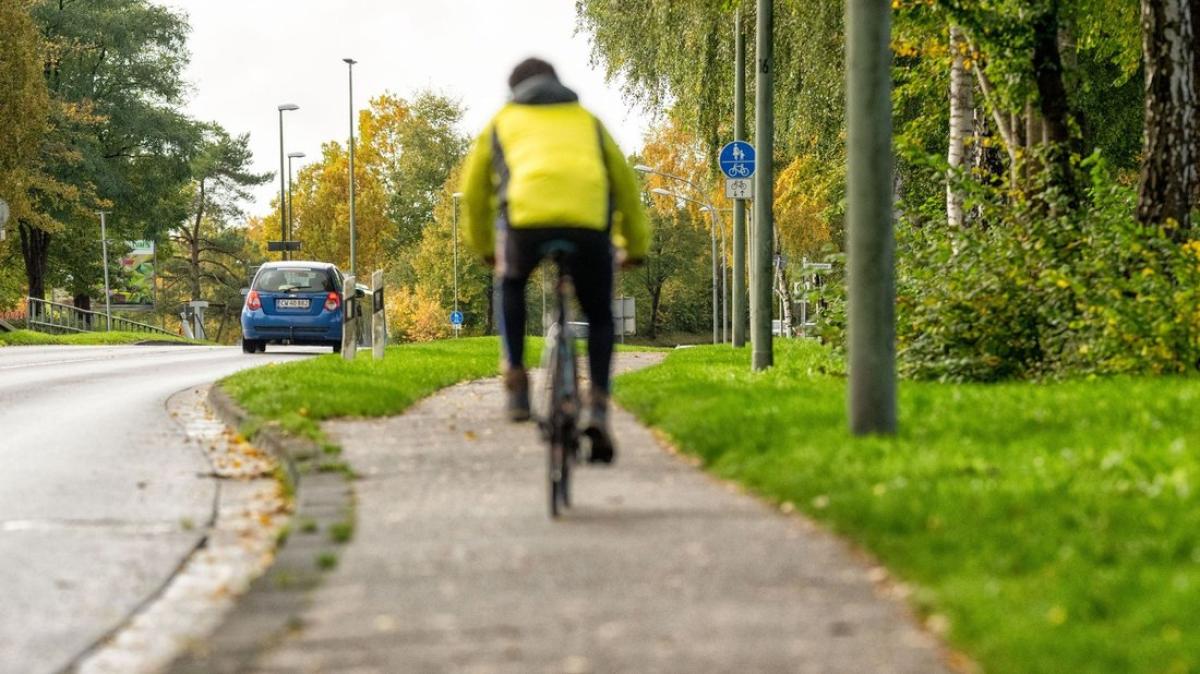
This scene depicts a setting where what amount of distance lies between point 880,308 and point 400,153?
86.2m

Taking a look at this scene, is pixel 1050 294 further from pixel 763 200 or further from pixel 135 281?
pixel 135 281

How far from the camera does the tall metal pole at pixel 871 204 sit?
8.83 m

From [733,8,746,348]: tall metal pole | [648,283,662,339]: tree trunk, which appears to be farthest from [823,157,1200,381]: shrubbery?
[648,283,662,339]: tree trunk

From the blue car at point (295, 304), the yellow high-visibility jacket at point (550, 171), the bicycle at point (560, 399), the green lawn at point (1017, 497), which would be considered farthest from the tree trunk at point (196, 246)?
the bicycle at point (560, 399)

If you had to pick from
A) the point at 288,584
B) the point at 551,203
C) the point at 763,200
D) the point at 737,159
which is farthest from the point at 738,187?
the point at 288,584

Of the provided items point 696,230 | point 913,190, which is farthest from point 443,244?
point 913,190

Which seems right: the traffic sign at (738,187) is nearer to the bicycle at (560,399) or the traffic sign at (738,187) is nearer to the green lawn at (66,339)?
the bicycle at (560,399)

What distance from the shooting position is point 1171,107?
585 inches

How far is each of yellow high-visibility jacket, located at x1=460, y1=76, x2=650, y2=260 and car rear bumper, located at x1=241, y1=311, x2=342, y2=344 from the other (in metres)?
21.1

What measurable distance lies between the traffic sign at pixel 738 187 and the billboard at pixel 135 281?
6288 centimetres

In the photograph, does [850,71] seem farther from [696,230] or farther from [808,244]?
[696,230]

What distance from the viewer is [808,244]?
185ft

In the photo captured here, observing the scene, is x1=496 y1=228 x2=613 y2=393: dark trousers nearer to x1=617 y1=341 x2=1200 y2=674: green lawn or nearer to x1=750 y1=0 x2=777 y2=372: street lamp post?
x1=617 y1=341 x2=1200 y2=674: green lawn

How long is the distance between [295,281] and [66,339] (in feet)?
68.7
